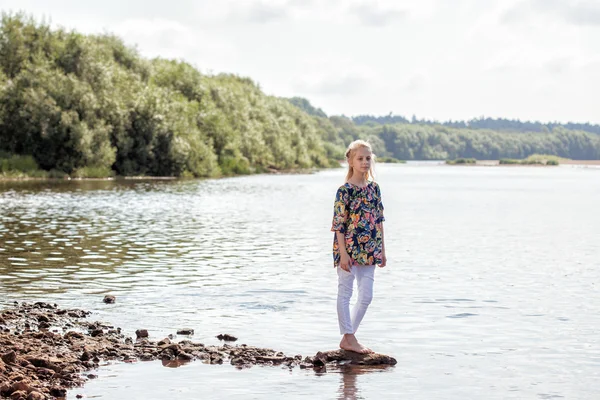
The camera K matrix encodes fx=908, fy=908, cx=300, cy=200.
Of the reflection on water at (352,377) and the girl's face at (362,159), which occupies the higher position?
the girl's face at (362,159)

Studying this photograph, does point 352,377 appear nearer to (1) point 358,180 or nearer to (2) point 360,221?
(2) point 360,221

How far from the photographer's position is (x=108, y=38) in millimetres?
102625

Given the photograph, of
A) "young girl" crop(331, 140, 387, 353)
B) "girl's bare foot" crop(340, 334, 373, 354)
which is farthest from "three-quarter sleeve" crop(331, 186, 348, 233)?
"girl's bare foot" crop(340, 334, 373, 354)

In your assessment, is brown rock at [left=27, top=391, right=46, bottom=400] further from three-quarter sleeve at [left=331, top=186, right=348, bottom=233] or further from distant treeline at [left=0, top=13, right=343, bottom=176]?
distant treeline at [left=0, top=13, right=343, bottom=176]

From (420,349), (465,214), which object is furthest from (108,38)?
(420,349)

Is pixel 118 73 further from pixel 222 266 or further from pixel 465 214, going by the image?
pixel 222 266

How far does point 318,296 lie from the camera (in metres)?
16.5

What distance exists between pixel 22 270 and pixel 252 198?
36.3m

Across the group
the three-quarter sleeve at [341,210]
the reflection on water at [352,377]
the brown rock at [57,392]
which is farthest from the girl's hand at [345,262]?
the brown rock at [57,392]

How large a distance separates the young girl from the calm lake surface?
2.86 feet

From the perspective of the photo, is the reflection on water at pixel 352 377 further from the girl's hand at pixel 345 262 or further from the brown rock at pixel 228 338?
the brown rock at pixel 228 338

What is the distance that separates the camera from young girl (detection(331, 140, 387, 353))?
11227 millimetres

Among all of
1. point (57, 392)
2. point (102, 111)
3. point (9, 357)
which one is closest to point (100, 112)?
point (102, 111)

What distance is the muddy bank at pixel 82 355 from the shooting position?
9602 millimetres
